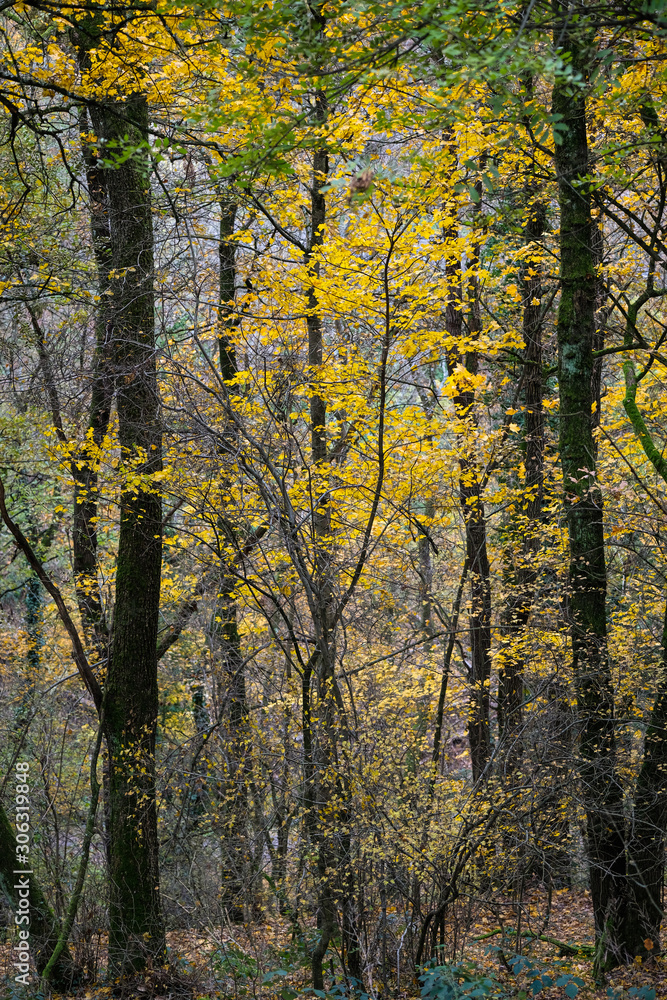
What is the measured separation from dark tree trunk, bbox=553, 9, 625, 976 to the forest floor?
→ 0.48 meters

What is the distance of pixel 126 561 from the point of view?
7031 millimetres

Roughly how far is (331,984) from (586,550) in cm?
400

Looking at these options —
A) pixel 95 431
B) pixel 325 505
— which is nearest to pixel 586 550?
pixel 325 505

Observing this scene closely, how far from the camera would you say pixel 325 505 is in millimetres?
7352

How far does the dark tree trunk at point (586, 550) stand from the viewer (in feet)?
18.7

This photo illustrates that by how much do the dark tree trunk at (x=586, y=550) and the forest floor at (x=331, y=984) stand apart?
18.9 inches

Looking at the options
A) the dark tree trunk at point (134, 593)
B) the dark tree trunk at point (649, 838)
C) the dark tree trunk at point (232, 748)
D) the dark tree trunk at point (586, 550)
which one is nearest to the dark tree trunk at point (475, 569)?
the dark tree trunk at point (586, 550)

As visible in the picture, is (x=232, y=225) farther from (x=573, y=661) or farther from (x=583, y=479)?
(x=573, y=661)

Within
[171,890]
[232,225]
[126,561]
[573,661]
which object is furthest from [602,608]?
[232,225]

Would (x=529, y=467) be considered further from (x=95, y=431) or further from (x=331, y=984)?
(x=331, y=984)

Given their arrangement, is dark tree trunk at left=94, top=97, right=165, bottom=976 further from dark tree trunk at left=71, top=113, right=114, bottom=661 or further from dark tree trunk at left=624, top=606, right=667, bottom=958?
dark tree trunk at left=624, top=606, right=667, bottom=958

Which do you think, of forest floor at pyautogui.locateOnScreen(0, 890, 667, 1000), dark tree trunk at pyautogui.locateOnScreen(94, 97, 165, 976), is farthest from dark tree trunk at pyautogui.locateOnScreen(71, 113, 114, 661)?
forest floor at pyautogui.locateOnScreen(0, 890, 667, 1000)

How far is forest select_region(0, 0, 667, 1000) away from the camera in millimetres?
4910

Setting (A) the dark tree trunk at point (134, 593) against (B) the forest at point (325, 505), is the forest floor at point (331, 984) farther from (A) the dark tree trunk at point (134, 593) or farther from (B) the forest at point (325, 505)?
(A) the dark tree trunk at point (134, 593)
